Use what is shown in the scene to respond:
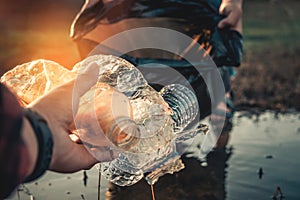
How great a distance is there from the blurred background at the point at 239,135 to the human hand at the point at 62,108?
1.50 metres

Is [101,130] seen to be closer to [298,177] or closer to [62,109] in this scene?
[62,109]

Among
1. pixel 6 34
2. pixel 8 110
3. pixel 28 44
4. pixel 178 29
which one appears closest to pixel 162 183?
pixel 178 29

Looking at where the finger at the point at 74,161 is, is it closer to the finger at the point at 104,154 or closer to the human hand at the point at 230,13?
the finger at the point at 104,154

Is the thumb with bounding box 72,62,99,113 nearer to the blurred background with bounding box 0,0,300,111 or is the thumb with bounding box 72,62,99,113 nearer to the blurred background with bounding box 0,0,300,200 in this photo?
the blurred background with bounding box 0,0,300,200

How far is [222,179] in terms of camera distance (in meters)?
3.39

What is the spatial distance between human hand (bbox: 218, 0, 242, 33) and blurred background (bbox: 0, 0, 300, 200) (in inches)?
41.1

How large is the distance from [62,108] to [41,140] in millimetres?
176

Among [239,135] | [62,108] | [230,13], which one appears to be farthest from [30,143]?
[239,135]

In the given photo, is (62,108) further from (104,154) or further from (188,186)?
(188,186)

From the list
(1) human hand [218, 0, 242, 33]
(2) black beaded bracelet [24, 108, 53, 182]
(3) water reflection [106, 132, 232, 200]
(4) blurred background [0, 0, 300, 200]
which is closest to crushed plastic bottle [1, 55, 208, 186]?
(2) black beaded bracelet [24, 108, 53, 182]

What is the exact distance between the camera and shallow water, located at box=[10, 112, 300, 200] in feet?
10.3

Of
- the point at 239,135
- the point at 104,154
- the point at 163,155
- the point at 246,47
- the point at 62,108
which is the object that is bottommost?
the point at 246,47

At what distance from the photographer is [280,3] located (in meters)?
18.4

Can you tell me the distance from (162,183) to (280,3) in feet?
53.9
